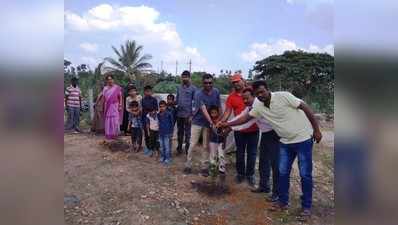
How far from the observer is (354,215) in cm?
131

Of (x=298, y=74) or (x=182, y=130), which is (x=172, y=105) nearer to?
(x=182, y=130)

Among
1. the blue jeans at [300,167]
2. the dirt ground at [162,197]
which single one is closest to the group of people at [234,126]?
the blue jeans at [300,167]

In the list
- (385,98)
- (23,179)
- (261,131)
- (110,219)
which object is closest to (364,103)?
(385,98)

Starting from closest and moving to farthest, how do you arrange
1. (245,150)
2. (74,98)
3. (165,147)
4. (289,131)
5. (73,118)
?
(289,131) < (245,150) < (165,147) < (74,98) < (73,118)

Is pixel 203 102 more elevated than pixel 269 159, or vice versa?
pixel 203 102

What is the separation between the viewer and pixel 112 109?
3.92m

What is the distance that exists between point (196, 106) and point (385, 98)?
2189mm

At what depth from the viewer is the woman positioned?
3840mm

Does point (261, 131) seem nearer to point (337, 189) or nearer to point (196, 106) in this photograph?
point (196, 106)

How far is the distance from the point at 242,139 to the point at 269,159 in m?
0.32

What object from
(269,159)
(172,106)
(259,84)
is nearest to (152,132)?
(172,106)

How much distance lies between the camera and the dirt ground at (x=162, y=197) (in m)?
2.54

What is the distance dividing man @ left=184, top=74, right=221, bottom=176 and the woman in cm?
100

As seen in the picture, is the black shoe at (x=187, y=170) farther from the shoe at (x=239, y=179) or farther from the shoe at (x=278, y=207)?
the shoe at (x=278, y=207)
